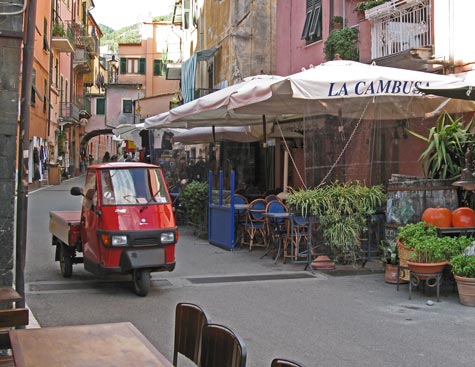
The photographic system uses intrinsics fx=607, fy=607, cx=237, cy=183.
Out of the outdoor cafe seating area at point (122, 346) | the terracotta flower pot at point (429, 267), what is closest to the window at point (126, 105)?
the terracotta flower pot at point (429, 267)

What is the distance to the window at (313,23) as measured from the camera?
16047mm

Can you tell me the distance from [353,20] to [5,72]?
11.5 metres

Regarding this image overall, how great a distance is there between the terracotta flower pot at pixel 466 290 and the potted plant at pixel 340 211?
7.67 feet

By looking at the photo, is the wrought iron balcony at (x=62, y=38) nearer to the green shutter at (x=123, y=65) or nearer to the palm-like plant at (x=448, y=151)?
the green shutter at (x=123, y=65)

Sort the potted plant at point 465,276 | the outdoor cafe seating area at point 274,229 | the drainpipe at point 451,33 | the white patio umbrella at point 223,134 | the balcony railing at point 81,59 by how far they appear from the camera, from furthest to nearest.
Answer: the balcony railing at point 81,59, the white patio umbrella at point 223,134, the drainpipe at point 451,33, the outdoor cafe seating area at point 274,229, the potted plant at point 465,276

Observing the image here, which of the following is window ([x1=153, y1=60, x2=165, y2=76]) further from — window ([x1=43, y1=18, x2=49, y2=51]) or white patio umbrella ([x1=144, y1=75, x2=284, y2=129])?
white patio umbrella ([x1=144, y1=75, x2=284, y2=129])

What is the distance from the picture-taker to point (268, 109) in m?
12.4

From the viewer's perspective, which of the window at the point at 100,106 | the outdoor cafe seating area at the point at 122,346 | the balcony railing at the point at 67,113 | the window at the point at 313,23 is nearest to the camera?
the outdoor cafe seating area at the point at 122,346

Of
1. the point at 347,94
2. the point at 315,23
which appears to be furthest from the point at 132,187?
the point at 315,23

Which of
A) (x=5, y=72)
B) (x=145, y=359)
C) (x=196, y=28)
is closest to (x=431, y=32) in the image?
(x=5, y=72)

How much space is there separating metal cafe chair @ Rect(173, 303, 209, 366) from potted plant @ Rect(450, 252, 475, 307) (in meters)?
4.53

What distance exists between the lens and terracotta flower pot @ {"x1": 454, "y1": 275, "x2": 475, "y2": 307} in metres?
6.98

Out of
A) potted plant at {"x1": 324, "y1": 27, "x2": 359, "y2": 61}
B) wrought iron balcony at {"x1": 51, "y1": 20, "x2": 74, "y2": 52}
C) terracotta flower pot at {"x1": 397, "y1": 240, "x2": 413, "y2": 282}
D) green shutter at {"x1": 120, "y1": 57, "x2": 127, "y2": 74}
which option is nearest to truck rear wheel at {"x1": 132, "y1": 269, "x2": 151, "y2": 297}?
terracotta flower pot at {"x1": 397, "y1": 240, "x2": 413, "y2": 282}

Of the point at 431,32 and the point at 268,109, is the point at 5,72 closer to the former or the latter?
the point at 268,109
